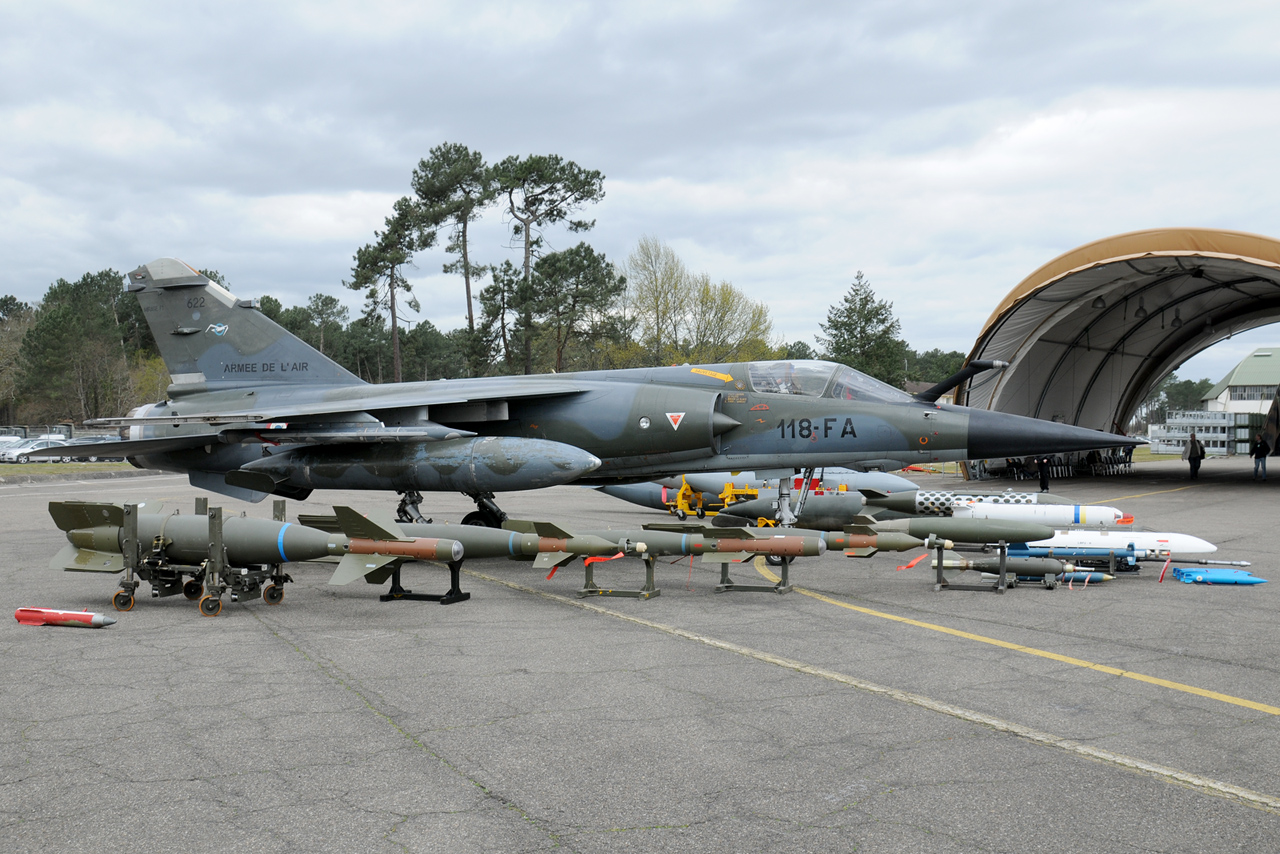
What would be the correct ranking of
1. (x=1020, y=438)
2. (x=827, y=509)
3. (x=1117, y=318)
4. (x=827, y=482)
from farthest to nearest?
(x=1117, y=318), (x=827, y=482), (x=827, y=509), (x=1020, y=438)

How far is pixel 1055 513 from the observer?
1223 centimetres

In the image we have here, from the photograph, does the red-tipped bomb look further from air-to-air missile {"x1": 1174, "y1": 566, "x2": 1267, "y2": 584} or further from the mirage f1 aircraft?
air-to-air missile {"x1": 1174, "y1": 566, "x2": 1267, "y2": 584}

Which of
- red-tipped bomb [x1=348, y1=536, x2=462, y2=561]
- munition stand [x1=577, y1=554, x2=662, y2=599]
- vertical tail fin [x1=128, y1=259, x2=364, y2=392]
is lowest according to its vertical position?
munition stand [x1=577, y1=554, x2=662, y2=599]

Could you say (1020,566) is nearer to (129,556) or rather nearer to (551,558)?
(551,558)

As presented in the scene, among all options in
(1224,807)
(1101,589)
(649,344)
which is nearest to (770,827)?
(1224,807)

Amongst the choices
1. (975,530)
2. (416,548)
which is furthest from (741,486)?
(416,548)

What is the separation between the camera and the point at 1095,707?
17.7ft

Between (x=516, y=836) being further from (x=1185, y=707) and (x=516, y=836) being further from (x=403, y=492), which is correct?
(x=403, y=492)

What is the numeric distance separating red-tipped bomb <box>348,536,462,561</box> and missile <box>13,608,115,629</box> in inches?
88.4

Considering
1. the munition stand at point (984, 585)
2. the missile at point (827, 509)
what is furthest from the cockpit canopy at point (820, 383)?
the munition stand at point (984, 585)

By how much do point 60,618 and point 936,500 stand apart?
11.2m

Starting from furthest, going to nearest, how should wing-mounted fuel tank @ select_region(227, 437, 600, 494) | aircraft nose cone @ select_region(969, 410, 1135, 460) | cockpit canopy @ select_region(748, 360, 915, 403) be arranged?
cockpit canopy @ select_region(748, 360, 915, 403), aircraft nose cone @ select_region(969, 410, 1135, 460), wing-mounted fuel tank @ select_region(227, 437, 600, 494)

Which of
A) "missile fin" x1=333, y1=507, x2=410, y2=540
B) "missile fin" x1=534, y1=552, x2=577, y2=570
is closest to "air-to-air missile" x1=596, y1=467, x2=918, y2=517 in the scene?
"missile fin" x1=534, y1=552, x2=577, y2=570

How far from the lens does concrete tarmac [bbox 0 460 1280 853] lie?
12.3ft
